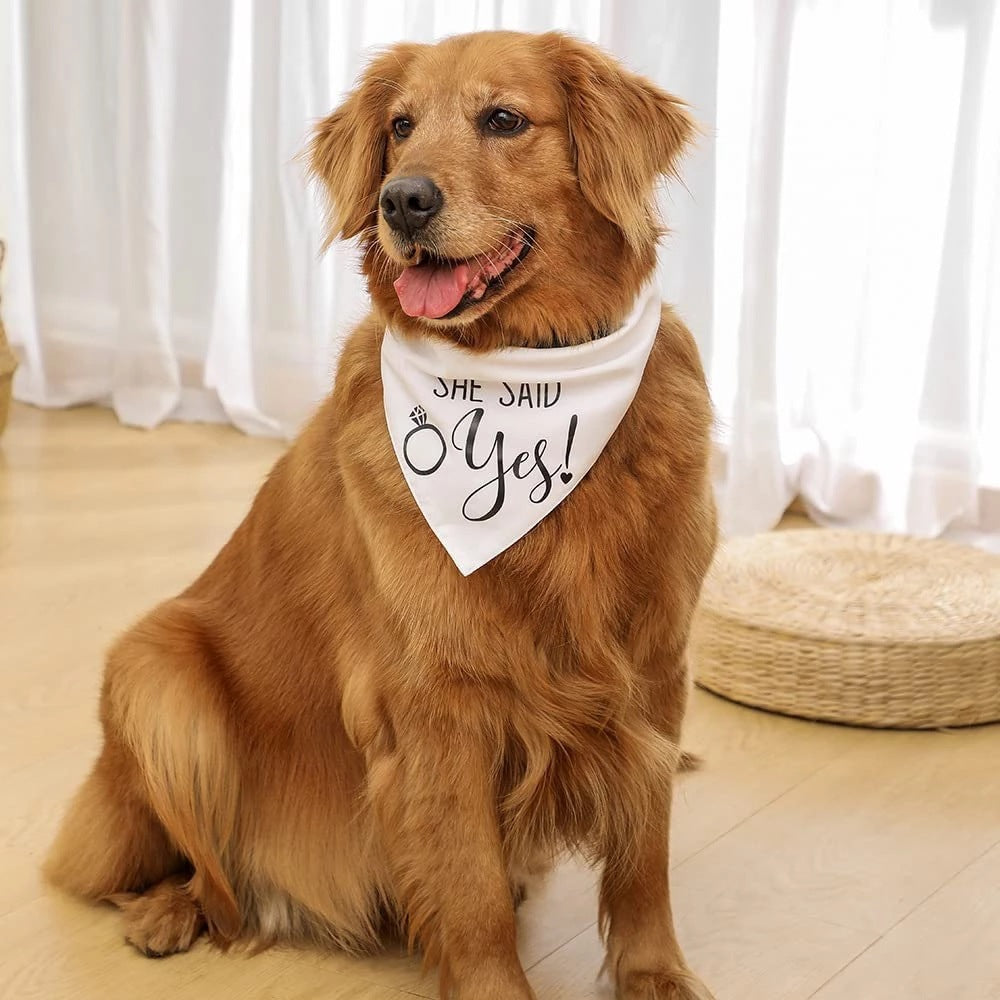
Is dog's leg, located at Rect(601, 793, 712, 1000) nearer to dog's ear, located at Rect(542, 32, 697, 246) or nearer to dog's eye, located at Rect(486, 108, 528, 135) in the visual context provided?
dog's ear, located at Rect(542, 32, 697, 246)

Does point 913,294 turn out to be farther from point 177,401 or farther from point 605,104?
point 177,401

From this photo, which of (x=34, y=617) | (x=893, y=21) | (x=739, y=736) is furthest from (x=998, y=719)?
(x=34, y=617)

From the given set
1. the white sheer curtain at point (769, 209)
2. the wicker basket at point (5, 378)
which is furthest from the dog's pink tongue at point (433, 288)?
the wicker basket at point (5, 378)

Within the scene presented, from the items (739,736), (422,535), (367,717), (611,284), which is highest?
(611,284)

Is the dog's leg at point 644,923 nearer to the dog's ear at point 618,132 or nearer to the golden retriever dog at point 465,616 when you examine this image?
the golden retriever dog at point 465,616

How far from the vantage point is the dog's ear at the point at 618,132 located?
172 cm

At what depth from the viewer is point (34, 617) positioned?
3.20 meters

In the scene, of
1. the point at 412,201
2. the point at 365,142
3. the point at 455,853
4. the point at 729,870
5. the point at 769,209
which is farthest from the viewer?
the point at 769,209

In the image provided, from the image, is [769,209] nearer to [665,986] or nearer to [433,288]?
[433,288]

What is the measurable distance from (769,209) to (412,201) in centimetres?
211

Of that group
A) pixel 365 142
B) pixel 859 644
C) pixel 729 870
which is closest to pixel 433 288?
pixel 365 142

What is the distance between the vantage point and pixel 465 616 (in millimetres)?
1733

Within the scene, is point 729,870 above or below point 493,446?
below

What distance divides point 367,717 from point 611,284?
611 mm
